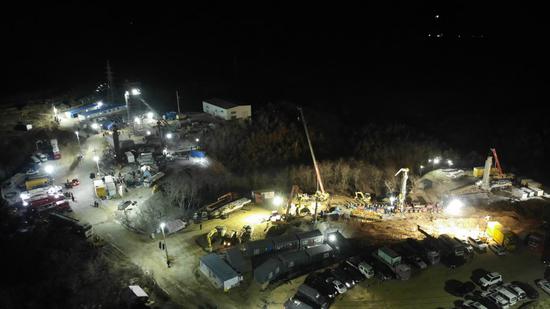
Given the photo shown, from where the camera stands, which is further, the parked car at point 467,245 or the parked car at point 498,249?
the parked car at point 467,245

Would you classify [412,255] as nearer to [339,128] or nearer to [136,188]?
[136,188]

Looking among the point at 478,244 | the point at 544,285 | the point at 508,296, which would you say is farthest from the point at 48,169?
the point at 544,285

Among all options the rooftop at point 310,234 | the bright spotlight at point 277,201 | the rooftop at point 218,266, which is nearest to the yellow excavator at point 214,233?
the rooftop at point 218,266

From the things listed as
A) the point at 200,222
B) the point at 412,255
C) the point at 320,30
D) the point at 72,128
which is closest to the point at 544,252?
the point at 412,255

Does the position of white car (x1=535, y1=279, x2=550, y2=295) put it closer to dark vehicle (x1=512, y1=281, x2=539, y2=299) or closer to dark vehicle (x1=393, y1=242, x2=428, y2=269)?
dark vehicle (x1=512, y1=281, x2=539, y2=299)

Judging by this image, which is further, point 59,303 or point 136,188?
point 136,188

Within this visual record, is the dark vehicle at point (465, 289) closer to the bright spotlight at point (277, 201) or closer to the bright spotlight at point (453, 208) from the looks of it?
the bright spotlight at point (453, 208)
